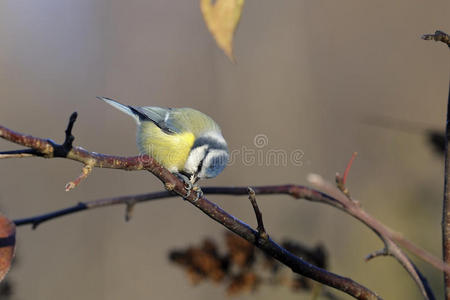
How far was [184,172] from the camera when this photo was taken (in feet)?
4.82

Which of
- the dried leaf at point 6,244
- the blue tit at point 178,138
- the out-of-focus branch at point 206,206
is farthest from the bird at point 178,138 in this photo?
the dried leaf at point 6,244

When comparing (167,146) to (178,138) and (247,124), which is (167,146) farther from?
(247,124)

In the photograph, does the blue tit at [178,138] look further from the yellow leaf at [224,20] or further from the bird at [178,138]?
the yellow leaf at [224,20]

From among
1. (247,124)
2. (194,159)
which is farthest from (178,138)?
(247,124)

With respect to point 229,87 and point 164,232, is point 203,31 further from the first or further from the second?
point 164,232

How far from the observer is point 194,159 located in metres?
1.35

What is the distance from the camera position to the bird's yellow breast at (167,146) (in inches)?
57.4

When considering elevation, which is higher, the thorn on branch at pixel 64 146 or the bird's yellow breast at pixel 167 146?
the thorn on branch at pixel 64 146

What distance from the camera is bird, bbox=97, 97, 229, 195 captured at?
138 cm

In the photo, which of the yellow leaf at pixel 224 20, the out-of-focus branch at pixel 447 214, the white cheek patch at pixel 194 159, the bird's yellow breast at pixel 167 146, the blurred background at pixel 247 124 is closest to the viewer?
the yellow leaf at pixel 224 20

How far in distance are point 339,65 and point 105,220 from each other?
1.77 m

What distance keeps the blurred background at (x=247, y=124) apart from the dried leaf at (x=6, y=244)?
1.79 metres

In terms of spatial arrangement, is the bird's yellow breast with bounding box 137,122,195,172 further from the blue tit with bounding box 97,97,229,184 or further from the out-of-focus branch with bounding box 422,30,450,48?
the out-of-focus branch with bounding box 422,30,450,48

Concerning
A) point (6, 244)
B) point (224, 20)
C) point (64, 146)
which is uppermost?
point (224, 20)
